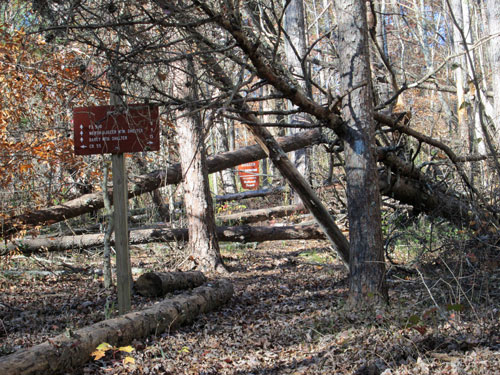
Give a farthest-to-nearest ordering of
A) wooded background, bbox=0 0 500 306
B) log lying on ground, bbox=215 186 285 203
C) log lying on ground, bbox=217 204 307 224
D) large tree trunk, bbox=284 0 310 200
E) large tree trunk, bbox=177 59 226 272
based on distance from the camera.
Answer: log lying on ground, bbox=215 186 285 203, large tree trunk, bbox=284 0 310 200, log lying on ground, bbox=217 204 307 224, large tree trunk, bbox=177 59 226 272, wooded background, bbox=0 0 500 306

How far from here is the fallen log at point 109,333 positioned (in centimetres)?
366

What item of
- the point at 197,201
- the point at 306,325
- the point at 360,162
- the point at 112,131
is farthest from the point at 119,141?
the point at 197,201

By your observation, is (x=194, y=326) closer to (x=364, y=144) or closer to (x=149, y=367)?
(x=149, y=367)

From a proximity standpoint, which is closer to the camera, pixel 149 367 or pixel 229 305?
pixel 149 367

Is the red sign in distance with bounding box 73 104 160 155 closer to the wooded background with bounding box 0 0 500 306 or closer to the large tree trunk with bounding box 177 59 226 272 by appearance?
the wooded background with bounding box 0 0 500 306

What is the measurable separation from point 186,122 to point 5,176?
3.19 metres

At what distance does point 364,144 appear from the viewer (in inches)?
206

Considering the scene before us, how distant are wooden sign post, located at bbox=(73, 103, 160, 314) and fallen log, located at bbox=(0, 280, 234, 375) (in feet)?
1.57

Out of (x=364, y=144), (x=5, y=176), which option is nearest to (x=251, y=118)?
(x=364, y=144)

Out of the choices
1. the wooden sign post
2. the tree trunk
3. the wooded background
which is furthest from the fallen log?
the tree trunk

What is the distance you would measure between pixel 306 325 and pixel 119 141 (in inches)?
116

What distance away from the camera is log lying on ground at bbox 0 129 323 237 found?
830 cm

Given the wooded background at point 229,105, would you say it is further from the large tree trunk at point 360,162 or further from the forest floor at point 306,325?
the forest floor at point 306,325

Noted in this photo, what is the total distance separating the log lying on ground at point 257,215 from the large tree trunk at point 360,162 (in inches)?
261
